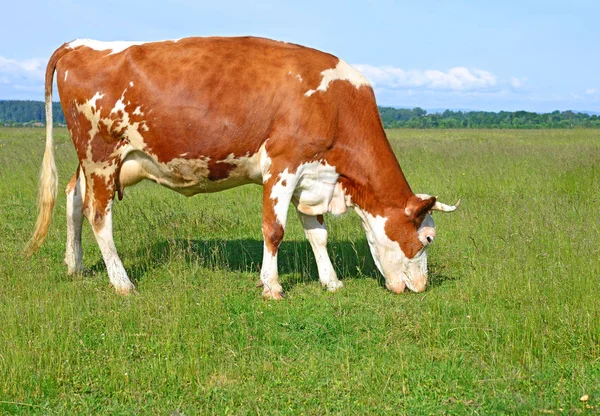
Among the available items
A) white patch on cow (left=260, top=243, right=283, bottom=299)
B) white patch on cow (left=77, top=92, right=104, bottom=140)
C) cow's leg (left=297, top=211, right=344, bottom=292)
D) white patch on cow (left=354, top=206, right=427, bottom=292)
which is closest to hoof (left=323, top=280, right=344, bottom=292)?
cow's leg (left=297, top=211, right=344, bottom=292)

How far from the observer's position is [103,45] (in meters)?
7.74

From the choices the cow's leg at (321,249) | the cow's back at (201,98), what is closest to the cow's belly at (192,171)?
the cow's back at (201,98)

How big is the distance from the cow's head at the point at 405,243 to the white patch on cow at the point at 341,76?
54.6 inches

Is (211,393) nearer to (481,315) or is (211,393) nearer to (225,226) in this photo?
(481,315)

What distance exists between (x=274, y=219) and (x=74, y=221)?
2497 mm

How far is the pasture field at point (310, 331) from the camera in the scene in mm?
4891

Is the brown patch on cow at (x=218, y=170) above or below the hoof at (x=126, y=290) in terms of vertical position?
above

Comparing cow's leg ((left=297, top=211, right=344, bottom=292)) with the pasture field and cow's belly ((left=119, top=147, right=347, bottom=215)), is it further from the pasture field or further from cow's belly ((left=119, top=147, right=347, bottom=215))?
cow's belly ((left=119, top=147, right=347, bottom=215))

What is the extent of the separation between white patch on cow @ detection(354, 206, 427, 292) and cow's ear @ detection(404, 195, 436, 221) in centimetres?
28

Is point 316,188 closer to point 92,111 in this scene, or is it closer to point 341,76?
point 341,76

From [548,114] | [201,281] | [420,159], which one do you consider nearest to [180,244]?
[201,281]

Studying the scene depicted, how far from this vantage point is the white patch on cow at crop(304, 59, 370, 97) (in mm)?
7410

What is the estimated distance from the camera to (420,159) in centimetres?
1828

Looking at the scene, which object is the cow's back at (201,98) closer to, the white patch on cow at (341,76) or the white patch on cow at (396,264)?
the white patch on cow at (341,76)
